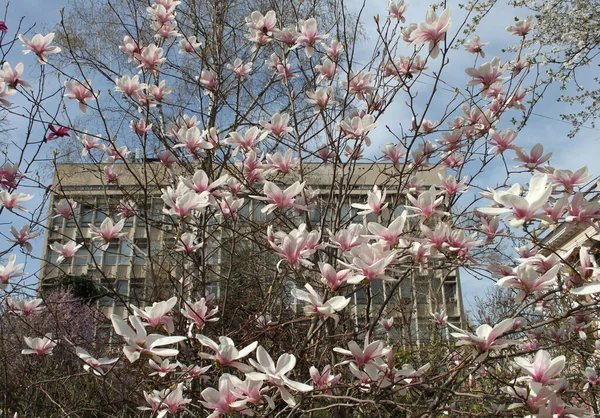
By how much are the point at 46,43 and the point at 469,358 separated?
201 centimetres

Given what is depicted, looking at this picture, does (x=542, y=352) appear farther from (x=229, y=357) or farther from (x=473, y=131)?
(x=473, y=131)

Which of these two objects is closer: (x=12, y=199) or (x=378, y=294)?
(x=12, y=199)

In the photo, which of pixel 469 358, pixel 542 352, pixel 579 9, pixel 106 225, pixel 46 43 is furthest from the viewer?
pixel 579 9

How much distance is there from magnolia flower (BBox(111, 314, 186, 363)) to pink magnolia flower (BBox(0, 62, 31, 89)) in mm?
1432

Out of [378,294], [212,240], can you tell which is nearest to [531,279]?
[378,294]

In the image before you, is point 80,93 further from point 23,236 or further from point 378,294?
point 378,294

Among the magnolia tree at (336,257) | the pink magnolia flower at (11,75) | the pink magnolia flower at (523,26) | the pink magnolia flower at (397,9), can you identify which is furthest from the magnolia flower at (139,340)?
the pink magnolia flower at (523,26)

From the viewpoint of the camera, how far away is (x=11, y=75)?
2.15 meters

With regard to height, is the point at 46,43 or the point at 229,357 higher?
the point at 46,43

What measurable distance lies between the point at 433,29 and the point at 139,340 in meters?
1.34

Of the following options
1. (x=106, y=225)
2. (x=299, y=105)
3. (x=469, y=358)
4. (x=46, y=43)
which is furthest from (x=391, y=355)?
(x=299, y=105)

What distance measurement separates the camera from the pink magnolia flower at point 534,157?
1727 millimetres

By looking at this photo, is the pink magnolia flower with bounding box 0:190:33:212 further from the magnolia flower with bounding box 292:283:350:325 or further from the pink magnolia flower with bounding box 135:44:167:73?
the magnolia flower with bounding box 292:283:350:325

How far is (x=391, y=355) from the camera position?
56.8 inches
